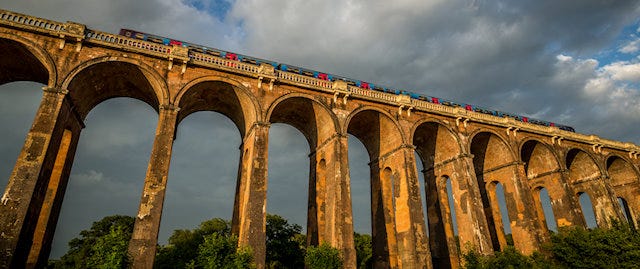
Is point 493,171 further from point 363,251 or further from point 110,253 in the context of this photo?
point 110,253

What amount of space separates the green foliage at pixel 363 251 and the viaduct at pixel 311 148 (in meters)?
23.0

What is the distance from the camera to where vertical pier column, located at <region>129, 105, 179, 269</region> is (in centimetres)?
1549

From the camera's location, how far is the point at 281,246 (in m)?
42.7

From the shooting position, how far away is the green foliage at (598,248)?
2141 cm

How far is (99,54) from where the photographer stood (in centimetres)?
1895

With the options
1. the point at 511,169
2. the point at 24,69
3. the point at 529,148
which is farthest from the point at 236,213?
the point at 529,148

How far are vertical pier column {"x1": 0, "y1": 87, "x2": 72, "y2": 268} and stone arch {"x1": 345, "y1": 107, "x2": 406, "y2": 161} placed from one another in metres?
16.2

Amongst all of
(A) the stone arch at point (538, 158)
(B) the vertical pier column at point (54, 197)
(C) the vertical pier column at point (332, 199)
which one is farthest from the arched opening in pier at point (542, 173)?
(B) the vertical pier column at point (54, 197)

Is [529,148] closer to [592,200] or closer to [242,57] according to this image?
[592,200]

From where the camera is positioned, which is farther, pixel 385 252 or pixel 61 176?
pixel 385 252

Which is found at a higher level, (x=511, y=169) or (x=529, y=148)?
(x=529, y=148)

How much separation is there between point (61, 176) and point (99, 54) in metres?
6.88

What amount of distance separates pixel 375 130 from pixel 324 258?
1191cm

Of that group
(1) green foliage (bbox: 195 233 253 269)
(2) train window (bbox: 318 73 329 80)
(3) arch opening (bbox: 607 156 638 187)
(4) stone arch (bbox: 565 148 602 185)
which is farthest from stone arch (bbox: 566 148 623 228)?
(1) green foliage (bbox: 195 233 253 269)
